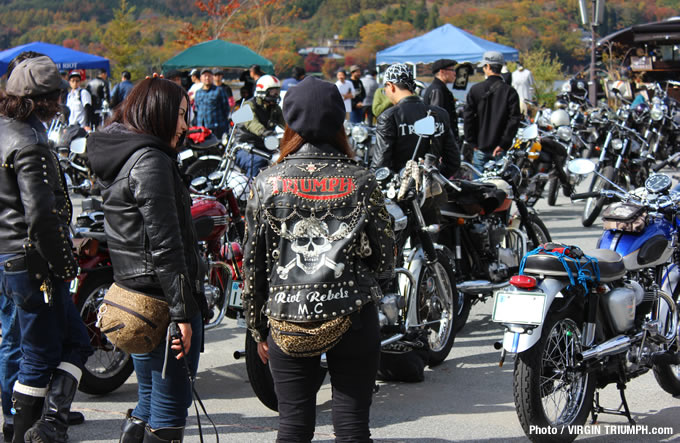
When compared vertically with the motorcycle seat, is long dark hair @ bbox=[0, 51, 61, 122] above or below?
above

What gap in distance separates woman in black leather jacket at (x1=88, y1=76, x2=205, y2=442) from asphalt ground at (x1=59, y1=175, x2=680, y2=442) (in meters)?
1.17

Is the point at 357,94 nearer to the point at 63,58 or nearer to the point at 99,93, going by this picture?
the point at 99,93

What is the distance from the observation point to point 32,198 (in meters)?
3.60

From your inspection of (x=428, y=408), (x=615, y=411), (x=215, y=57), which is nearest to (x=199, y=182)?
(x=428, y=408)

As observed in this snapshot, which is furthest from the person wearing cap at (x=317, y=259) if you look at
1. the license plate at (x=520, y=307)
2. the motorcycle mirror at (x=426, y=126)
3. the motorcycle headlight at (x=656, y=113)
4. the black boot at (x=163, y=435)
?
the motorcycle headlight at (x=656, y=113)

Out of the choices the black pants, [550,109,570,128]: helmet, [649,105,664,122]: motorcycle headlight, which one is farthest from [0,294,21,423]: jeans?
[649,105,664,122]: motorcycle headlight

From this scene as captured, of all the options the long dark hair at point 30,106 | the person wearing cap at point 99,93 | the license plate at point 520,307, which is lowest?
the person wearing cap at point 99,93

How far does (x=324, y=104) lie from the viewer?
2.80 meters

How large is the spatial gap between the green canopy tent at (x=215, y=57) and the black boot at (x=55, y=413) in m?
15.6

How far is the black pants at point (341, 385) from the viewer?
2789 millimetres

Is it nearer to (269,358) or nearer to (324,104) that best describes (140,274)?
(269,358)

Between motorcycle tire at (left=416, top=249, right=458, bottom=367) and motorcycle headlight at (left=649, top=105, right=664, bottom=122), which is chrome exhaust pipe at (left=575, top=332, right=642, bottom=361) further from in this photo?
motorcycle headlight at (left=649, top=105, right=664, bottom=122)

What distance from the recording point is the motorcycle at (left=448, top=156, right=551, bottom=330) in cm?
598

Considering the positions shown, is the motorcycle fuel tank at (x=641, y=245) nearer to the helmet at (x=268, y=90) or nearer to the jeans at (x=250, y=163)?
the jeans at (x=250, y=163)
